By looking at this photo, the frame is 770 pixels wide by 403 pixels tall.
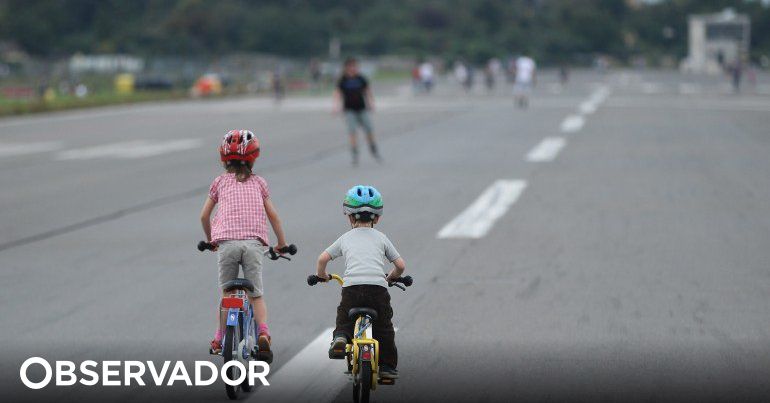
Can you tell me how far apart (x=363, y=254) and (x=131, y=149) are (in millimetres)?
22668

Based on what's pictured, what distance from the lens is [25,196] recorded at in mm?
18188

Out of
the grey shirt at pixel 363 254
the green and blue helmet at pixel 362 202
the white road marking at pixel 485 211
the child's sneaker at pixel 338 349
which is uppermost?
the white road marking at pixel 485 211

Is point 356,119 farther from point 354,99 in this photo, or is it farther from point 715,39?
point 715,39

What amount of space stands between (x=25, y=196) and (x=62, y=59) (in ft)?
378

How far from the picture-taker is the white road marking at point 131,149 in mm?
26078

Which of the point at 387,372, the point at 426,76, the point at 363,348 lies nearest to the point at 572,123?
the point at 387,372

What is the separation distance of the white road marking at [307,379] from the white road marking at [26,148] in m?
20.8

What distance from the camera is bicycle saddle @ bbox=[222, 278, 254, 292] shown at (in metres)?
6.26

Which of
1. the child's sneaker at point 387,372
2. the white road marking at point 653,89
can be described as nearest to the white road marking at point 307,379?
the child's sneaker at point 387,372

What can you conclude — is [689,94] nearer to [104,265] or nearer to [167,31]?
[104,265]

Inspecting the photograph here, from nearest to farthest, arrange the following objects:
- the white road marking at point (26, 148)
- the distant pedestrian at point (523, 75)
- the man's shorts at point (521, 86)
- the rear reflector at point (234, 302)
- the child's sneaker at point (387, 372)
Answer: the child's sneaker at point (387, 372) < the rear reflector at point (234, 302) < the white road marking at point (26, 148) < the distant pedestrian at point (523, 75) < the man's shorts at point (521, 86)

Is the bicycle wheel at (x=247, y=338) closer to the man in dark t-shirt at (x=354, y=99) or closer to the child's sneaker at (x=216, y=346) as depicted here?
the child's sneaker at (x=216, y=346)

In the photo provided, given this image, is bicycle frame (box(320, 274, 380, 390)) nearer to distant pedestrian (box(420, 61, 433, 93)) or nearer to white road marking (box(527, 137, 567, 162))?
white road marking (box(527, 137, 567, 162))

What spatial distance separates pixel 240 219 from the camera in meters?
6.38
